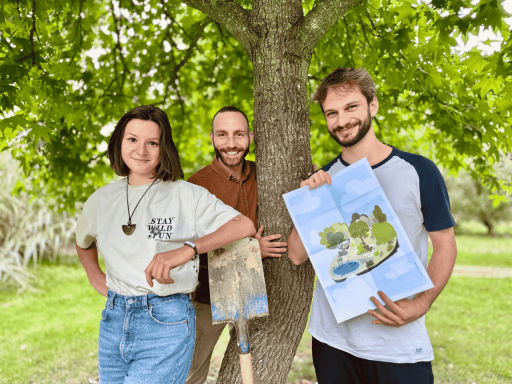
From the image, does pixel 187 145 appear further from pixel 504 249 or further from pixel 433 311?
pixel 504 249

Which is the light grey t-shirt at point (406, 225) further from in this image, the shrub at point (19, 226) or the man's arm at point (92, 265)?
the shrub at point (19, 226)

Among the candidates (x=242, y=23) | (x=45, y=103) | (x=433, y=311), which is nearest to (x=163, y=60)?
(x=45, y=103)

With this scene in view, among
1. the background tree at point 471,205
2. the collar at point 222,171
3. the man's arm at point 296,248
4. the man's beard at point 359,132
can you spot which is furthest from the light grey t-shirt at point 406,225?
the background tree at point 471,205

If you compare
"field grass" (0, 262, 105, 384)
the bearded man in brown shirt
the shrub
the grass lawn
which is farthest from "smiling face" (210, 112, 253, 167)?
the grass lawn

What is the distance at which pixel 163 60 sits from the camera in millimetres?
4227

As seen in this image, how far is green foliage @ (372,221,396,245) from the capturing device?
1.51m

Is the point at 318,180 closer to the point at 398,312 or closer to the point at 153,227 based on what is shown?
the point at 398,312

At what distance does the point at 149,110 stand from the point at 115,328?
923 millimetres

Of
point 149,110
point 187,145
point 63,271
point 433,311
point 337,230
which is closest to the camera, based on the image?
point 337,230

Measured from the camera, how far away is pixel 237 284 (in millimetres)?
1773

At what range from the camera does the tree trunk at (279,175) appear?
2061 mm

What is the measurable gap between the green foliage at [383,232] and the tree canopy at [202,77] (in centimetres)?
88

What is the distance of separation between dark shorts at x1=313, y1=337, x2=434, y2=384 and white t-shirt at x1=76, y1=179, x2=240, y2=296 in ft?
2.05

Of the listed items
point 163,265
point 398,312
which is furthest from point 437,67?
point 163,265
